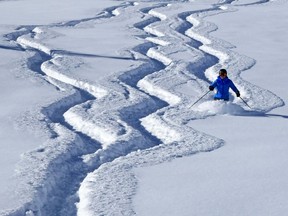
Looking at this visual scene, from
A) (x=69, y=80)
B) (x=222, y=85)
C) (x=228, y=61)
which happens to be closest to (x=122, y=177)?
(x=222, y=85)

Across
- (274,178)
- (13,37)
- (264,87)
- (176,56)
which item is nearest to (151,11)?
(13,37)

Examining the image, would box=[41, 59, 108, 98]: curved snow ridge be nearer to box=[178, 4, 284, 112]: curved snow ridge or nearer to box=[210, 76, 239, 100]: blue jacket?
box=[210, 76, 239, 100]: blue jacket

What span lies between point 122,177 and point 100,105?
11.3 ft

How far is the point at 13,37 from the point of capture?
17.7 metres

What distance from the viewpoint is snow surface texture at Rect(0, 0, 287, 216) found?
6.62 m

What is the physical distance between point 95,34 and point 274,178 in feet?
39.9

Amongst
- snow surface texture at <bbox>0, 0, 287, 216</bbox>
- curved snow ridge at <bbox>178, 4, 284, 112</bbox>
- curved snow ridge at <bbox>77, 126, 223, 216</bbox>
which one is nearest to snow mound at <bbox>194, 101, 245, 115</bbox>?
snow surface texture at <bbox>0, 0, 287, 216</bbox>

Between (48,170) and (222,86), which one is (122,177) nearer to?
(48,170)

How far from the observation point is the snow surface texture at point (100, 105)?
6625 millimetres

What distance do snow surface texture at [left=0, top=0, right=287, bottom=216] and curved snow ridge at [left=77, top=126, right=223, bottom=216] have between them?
0.04 feet

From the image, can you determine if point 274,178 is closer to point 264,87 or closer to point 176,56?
point 264,87

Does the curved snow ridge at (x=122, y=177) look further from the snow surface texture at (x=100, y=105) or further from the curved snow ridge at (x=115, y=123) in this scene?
the curved snow ridge at (x=115, y=123)

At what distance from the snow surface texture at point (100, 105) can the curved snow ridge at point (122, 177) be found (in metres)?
0.01

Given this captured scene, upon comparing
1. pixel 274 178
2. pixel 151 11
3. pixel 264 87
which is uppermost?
pixel 274 178
